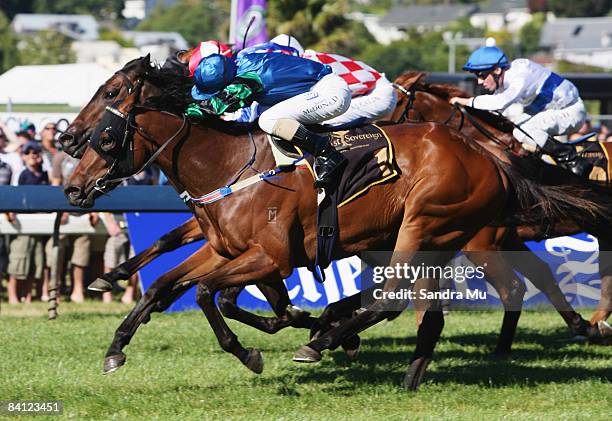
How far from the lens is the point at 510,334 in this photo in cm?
776

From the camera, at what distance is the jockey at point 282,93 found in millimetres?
5930

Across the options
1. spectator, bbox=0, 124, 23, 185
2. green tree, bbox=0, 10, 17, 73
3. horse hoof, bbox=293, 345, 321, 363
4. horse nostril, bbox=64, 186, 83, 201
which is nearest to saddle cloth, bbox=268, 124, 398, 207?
horse hoof, bbox=293, 345, 321, 363

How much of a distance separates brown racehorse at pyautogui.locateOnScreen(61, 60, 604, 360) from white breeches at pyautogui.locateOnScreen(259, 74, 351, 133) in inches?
28.2

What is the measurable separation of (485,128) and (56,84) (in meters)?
8.24

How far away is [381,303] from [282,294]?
1124 mm

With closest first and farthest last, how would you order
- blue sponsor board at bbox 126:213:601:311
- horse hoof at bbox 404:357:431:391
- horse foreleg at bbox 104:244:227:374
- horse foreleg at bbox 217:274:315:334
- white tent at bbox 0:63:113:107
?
horse foreleg at bbox 104:244:227:374, horse hoof at bbox 404:357:431:391, horse foreleg at bbox 217:274:315:334, blue sponsor board at bbox 126:213:601:311, white tent at bbox 0:63:113:107

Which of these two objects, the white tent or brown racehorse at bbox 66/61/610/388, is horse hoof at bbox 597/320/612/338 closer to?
brown racehorse at bbox 66/61/610/388

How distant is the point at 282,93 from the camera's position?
244 inches

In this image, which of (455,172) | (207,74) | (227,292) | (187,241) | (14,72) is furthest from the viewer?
(14,72)

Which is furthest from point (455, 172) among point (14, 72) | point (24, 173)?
point (14, 72)

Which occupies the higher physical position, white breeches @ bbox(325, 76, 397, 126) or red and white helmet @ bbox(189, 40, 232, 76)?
red and white helmet @ bbox(189, 40, 232, 76)

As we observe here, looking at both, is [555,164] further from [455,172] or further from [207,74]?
[207,74]

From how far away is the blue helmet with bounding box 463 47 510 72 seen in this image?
7738 mm

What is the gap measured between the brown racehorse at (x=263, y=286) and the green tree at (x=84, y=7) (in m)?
127
